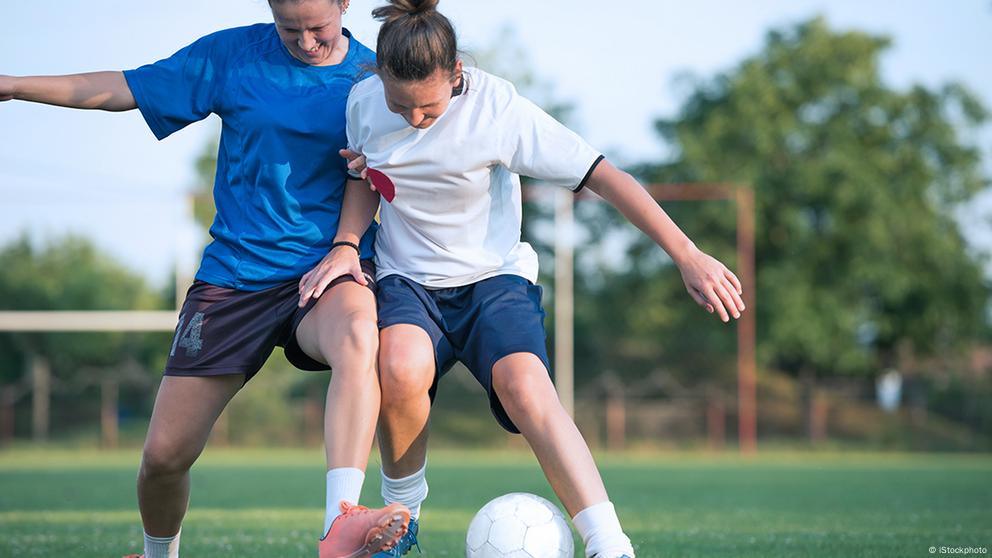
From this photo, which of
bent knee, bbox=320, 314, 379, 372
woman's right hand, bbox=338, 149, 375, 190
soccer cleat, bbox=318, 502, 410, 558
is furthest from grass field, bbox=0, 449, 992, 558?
woman's right hand, bbox=338, 149, 375, 190

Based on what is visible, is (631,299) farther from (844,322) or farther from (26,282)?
(26,282)

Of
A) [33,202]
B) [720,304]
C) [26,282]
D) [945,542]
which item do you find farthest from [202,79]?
[26,282]

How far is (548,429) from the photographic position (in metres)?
3.45

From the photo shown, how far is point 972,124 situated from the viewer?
108 ft

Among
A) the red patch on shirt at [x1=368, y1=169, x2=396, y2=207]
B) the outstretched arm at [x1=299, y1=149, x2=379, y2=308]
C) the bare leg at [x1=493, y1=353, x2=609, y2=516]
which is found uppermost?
the red patch on shirt at [x1=368, y1=169, x2=396, y2=207]

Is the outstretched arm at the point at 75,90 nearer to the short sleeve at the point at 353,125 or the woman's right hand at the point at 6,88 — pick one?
the woman's right hand at the point at 6,88

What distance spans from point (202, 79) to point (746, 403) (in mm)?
19950

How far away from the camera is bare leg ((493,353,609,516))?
3.41m

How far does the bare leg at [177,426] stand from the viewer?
3828 mm

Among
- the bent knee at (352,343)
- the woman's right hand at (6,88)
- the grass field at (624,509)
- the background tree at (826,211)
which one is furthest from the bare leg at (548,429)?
the background tree at (826,211)

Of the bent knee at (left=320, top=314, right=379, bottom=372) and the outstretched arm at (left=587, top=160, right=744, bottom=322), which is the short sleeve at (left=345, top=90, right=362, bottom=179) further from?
the outstretched arm at (left=587, top=160, right=744, bottom=322)

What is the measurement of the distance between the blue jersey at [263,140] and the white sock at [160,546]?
3.07 feet

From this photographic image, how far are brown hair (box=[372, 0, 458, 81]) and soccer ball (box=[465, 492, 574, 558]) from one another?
4.22 feet

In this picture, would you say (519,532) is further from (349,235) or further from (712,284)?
(349,235)
